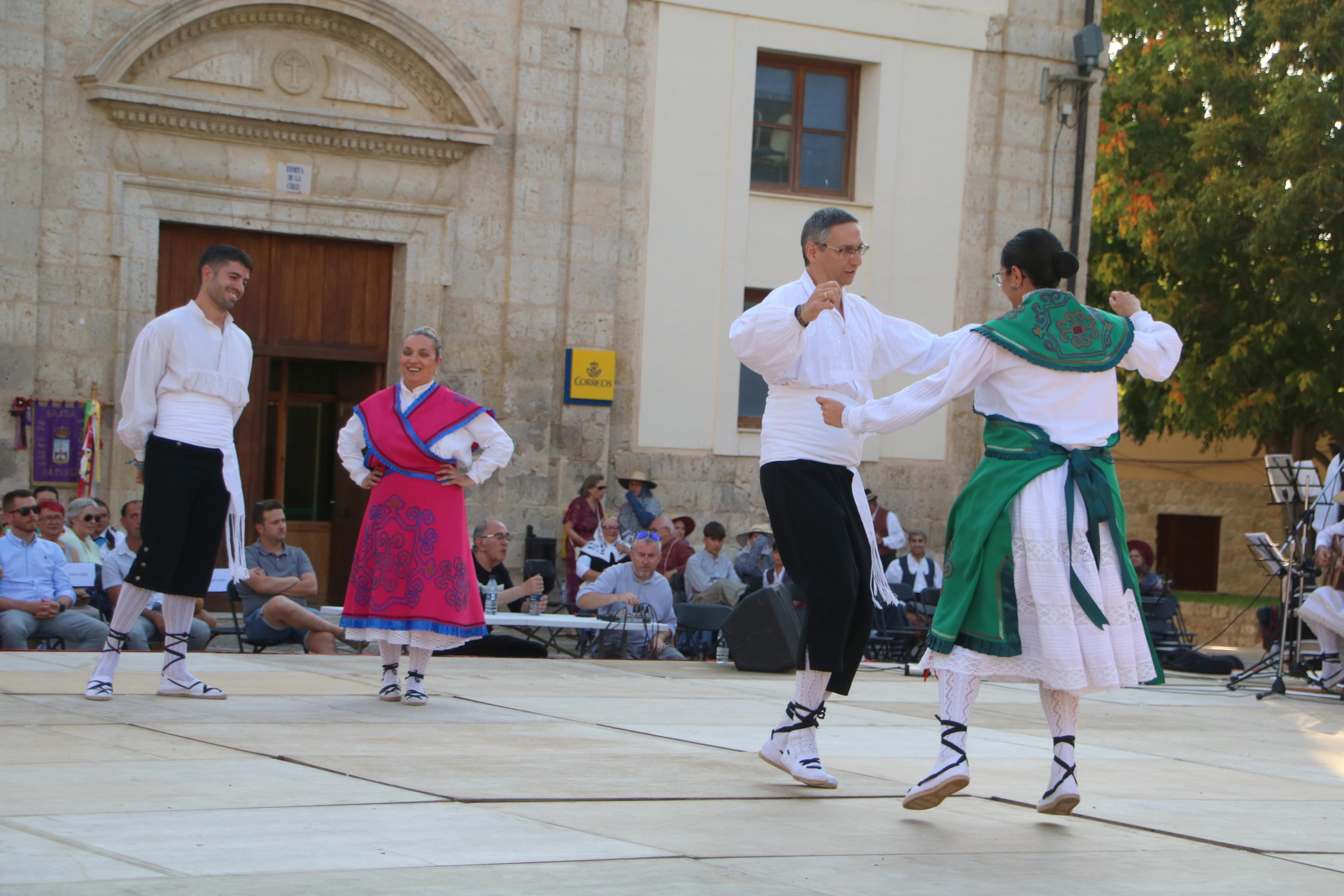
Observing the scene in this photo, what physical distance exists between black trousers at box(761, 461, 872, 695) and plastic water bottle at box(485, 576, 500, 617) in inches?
235

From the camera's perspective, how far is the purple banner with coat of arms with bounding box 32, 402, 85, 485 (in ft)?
46.8

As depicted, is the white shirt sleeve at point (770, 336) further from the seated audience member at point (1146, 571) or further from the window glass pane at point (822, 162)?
the window glass pane at point (822, 162)

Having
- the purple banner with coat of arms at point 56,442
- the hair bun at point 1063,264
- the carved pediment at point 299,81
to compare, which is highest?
the carved pediment at point 299,81

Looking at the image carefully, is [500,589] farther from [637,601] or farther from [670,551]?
[670,551]

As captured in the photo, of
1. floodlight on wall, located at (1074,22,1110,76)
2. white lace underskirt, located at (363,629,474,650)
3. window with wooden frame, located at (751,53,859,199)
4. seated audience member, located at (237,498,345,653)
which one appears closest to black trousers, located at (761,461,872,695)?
white lace underskirt, located at (363,629,474,650)

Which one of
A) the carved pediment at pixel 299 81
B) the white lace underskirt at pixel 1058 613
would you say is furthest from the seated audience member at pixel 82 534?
the white lace underskirt at pixel 1058 613

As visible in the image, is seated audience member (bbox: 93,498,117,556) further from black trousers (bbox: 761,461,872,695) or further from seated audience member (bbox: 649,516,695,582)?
black trousers (bbox: 761,461,872,695)

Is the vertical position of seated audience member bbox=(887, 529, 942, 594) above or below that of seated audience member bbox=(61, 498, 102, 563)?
below

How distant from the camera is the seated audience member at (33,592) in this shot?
10258mm

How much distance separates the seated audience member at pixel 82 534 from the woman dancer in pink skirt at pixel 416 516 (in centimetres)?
446

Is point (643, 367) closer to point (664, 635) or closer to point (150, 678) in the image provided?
point (664, 635)

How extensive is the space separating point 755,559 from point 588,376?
2586 millimetres

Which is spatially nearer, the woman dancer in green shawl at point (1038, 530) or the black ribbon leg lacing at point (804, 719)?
the woman dancer in green shawl at point (1038, 530)

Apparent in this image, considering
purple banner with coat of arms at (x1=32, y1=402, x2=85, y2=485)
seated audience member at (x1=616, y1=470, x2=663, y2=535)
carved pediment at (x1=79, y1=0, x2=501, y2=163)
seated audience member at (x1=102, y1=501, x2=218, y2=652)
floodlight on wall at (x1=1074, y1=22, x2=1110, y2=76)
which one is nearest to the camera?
seated audience member at (x1=102, y1=501, x2=218, y2=652)
